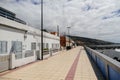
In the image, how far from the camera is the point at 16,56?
12.7 meters

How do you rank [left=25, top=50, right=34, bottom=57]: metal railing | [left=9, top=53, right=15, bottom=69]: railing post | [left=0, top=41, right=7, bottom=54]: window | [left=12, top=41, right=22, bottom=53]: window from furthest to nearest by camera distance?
[left=12, top=41, right=22, bottom=53]: window
[left=25, top=50, right=34, bottom=57]: metal railing
[left=0, top=41, right=7, bottom=54]: window
[left=9, top=53, right=15, bottom=69]: railing post

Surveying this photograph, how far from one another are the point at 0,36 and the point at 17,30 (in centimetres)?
333

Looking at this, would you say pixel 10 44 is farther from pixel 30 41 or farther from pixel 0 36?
pixel 30 41

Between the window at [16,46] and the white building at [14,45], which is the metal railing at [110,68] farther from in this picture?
the window at [16,46]

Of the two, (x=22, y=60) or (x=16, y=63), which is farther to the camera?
(x=22, y=60)

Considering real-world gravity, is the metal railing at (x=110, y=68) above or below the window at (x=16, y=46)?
below

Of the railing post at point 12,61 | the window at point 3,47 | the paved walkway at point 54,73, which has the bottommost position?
the paved walkway at point 54,73

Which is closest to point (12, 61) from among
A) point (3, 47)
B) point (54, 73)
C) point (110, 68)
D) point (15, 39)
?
point (3, 47)

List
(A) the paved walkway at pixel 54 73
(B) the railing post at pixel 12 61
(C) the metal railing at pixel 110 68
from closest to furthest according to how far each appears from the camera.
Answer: (C) the metal railing at pixel 110 68
(A) the paved walkway at pixel 54 73
(B) the railing post at pixel 12 61

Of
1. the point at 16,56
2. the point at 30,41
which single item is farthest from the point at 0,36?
the point at 30,41

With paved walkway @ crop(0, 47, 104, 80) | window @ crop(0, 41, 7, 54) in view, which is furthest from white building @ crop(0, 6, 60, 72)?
paved walkway @ crop(0, 47, 104, 80)

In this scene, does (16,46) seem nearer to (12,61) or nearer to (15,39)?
(15,39)

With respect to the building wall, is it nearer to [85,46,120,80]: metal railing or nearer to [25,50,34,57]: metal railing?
[25,50,34,57]: metal railing

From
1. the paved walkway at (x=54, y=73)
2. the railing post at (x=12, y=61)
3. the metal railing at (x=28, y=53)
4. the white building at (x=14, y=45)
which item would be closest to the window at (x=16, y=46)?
the white building at (x=14, y=45)
